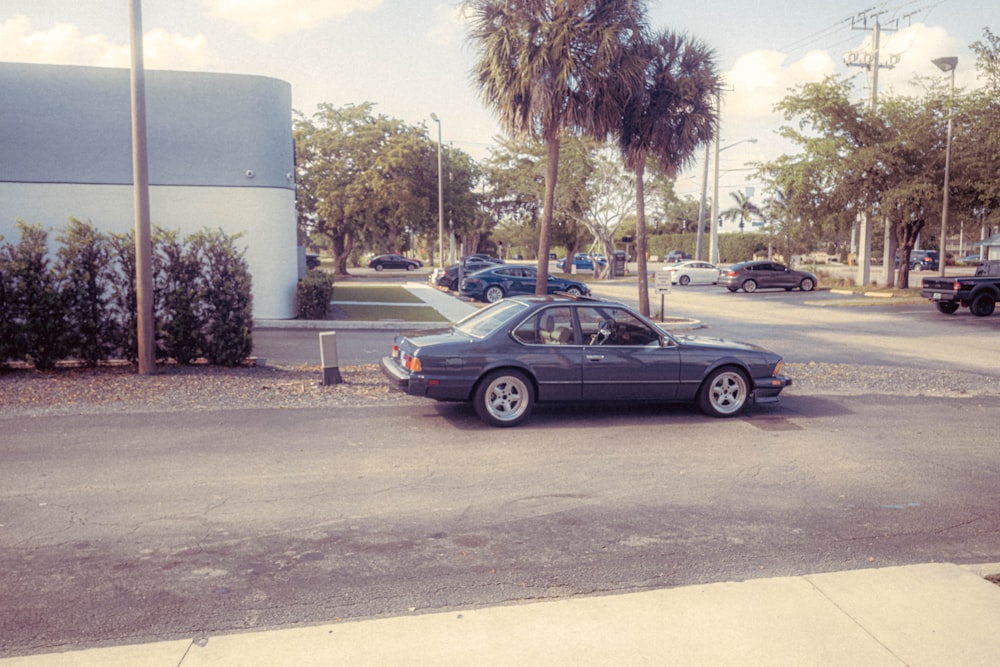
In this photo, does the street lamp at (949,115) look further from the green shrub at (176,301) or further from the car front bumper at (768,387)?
the green shrub at (176,301)

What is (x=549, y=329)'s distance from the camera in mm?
8617

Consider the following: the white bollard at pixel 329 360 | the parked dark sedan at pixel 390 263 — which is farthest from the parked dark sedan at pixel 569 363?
the parked dark sedan at pixel 390 263

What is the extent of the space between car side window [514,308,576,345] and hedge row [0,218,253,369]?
191 inches

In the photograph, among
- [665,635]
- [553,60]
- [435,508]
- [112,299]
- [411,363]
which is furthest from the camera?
[553,60]

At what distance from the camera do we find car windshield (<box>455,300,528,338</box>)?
8.62m

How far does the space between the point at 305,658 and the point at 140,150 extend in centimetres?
912

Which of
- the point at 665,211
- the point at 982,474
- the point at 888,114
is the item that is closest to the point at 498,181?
the point at 665,211

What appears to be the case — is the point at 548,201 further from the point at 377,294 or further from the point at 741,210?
the point at 741,210

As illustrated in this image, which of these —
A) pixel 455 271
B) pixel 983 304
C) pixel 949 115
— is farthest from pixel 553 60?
pixel 949 115

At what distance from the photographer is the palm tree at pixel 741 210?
9669 cm

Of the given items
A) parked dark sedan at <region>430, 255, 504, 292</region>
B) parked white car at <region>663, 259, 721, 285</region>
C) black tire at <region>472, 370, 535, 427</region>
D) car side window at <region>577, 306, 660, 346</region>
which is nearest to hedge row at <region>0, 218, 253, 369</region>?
black tire at <region>472, 370, 535, 427</region>

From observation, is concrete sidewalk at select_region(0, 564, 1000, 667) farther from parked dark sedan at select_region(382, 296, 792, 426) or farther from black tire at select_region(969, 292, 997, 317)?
black tire at select_region(969, 292, 997, 317)

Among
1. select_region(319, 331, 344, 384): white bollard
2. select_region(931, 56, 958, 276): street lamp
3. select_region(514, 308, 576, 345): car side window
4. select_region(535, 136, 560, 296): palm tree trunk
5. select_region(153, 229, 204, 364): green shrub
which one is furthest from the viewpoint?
select_region(931, 56, 958, 276): street lamp

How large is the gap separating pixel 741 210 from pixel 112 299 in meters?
93.8
